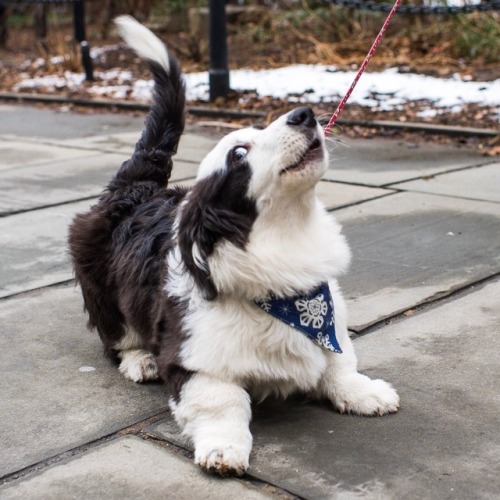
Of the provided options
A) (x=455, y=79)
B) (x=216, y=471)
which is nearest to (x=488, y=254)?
(x=216, y=471)

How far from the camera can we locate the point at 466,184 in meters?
6.79

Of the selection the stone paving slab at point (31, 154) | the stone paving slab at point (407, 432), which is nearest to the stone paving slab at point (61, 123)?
→ the stone paving slab at point (31, 154)

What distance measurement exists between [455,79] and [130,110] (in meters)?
3.80

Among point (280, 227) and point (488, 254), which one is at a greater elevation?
point (280, 227)

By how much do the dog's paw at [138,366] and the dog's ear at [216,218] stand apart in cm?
78

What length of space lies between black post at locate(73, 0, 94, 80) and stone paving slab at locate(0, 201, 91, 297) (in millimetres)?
6344

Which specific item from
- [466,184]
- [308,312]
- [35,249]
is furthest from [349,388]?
[466,184]

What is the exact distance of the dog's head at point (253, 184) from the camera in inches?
118

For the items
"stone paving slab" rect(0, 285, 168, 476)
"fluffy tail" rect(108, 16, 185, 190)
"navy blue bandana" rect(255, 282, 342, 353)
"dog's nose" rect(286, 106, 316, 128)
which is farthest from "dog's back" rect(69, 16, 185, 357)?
"dog's nose" rect(286, 106, 316, 128)

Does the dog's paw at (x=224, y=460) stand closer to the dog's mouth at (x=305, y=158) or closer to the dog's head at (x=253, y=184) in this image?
the dog's head at (x=253, y=184)

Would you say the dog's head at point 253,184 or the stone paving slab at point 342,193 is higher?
the dog's head at point 253,184

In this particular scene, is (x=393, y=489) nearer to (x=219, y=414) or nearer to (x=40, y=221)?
(x=219, y=414)

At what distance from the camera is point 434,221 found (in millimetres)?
5895

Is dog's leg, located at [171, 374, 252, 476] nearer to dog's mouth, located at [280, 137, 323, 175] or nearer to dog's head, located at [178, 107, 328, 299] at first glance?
dog's head, located at [178, 107, 328, 299]
